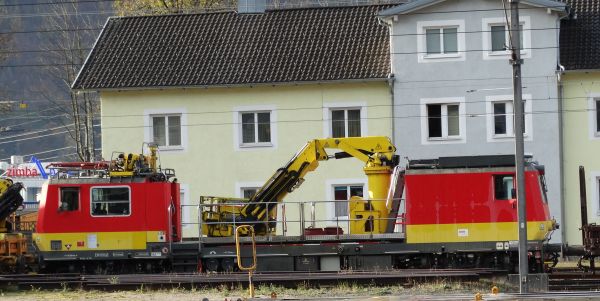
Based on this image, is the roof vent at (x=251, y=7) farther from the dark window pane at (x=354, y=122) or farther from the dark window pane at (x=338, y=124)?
the dark window pane at (x=354, y=122)

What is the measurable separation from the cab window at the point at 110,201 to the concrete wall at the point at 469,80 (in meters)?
13.6

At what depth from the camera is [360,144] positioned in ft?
110

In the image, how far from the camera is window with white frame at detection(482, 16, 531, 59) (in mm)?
43188

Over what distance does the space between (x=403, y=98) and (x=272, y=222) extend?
39.6 ft

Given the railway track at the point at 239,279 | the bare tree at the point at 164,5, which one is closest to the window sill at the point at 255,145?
the bare tree at the point at 164,5

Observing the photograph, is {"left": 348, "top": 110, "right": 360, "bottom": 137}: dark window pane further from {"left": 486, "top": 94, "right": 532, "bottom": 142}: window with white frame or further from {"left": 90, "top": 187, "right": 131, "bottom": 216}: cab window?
{"left": 90, "top": 187, "right": 131, "bottom": 216}: cab window

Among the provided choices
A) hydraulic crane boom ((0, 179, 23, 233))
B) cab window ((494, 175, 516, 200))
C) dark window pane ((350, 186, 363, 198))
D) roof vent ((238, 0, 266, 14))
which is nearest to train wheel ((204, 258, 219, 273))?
hydraulic crane boom ((0, 179, 23, 233))

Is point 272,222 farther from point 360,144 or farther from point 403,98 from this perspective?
point 403,98

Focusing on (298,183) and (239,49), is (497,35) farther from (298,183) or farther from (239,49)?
(298,183)

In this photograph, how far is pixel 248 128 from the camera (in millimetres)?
44969

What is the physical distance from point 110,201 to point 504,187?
1022 cm

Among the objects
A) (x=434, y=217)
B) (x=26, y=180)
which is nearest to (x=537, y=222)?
(x=434, y=217)

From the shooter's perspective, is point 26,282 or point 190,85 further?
point 190,85

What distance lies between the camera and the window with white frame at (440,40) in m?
43.6
